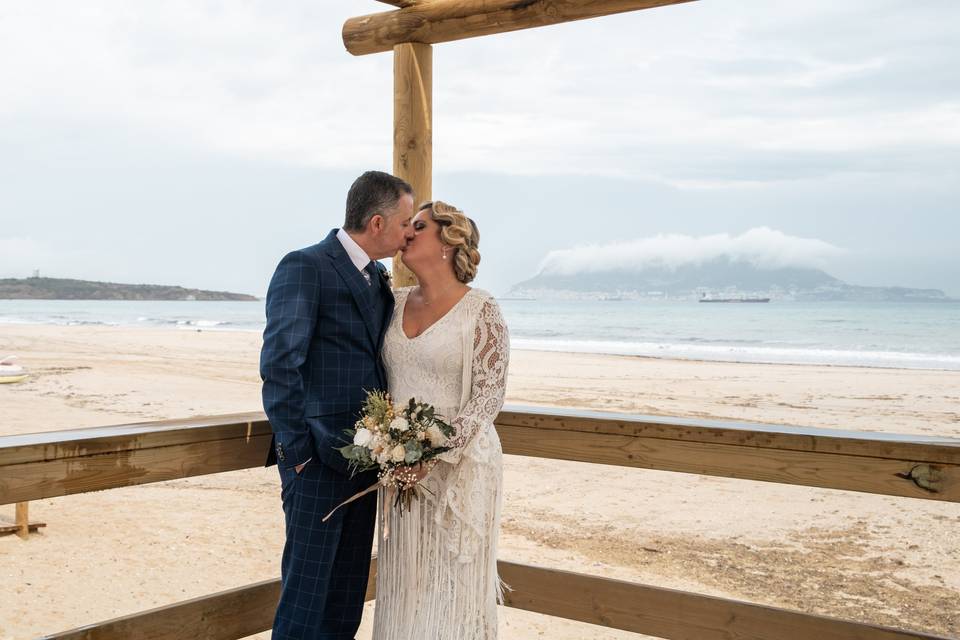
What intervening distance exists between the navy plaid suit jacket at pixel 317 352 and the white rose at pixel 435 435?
0.25 metres

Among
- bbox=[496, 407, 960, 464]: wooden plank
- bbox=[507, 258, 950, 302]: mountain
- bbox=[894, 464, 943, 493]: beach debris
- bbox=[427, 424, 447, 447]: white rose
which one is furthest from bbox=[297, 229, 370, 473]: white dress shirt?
bbox=[507, 258, 950, 302]: mountain

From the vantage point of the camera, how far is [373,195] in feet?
7.94

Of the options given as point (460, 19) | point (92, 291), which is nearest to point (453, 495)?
point (460, 19)

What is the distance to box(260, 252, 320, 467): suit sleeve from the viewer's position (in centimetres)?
218

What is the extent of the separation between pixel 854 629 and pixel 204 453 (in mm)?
1847

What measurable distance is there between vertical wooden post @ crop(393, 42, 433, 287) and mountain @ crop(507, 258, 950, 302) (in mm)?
62825

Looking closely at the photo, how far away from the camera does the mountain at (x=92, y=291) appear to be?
60.7 meters

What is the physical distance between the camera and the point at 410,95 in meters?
3.45

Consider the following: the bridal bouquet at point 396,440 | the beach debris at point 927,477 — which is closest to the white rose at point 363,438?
the bridal bouquet at point 396,440

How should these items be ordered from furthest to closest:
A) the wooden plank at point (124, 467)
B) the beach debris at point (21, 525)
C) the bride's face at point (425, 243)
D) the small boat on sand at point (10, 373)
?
the small boat on sand at point (10, 373), the beach debris at point (21, 525), the bride's face at point (425, 243), the wooden plank at point (124, 467)

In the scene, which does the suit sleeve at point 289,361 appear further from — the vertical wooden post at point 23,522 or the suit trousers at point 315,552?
the vertical wooden post at point 23,522

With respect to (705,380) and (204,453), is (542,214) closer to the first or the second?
(705,380)

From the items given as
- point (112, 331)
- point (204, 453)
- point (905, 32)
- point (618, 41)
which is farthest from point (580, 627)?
point (618, 41)

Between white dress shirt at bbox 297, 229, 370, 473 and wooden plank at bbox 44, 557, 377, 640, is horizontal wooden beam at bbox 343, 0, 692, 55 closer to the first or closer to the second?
white dress shirt at bbox 297, 229, 370, 473
